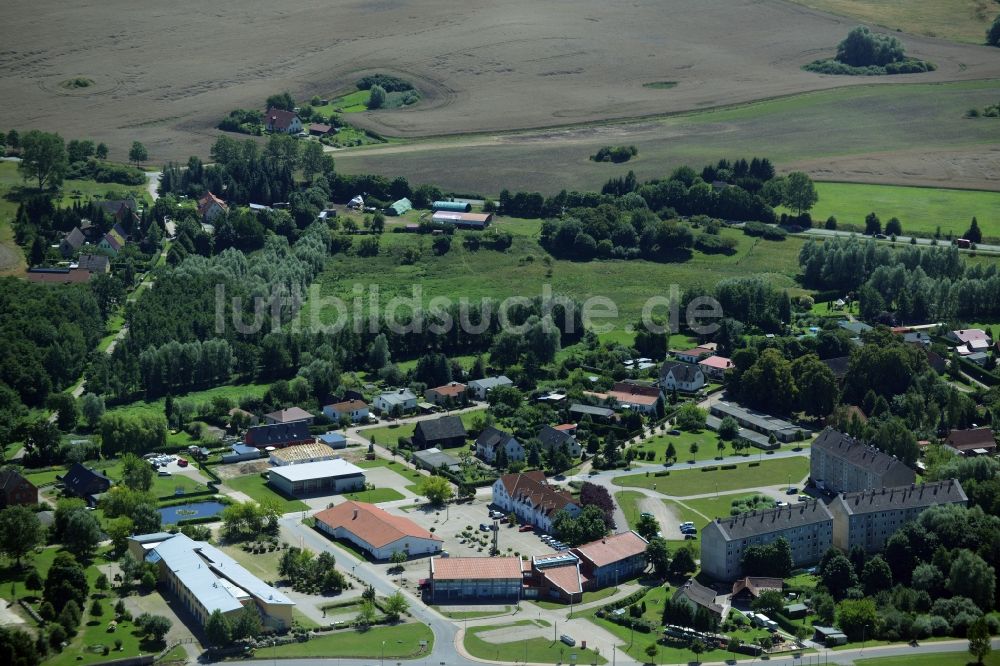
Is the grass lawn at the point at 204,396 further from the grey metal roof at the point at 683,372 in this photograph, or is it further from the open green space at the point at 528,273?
the grey metal roof at the point at 683,372

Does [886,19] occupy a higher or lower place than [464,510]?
higher

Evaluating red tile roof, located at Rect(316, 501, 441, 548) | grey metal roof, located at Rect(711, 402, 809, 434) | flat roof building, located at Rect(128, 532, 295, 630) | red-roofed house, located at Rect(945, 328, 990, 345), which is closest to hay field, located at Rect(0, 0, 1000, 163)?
red-roofed house, located at Rect(945, 328, 990, 345)

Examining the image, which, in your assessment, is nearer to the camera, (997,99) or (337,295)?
(337,295)

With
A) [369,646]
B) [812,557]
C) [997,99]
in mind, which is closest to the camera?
[369,646]

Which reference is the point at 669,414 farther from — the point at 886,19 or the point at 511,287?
the point at 886,19

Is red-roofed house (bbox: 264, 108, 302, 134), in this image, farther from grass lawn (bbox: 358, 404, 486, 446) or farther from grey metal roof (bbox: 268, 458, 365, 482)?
grey metal roof (bbox: 268, 458, 365, 482)

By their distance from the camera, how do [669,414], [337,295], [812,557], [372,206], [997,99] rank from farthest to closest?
[997,99], [372,206], [337,295], [669,414], [812,557]

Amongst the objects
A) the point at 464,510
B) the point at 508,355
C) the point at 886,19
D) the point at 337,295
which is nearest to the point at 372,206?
the point at 337,295

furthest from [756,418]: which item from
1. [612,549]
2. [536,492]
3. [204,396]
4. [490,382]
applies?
[204,396]

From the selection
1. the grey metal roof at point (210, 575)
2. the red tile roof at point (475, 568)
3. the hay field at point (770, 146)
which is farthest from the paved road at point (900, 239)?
the grey metal roof at point (210, 575)

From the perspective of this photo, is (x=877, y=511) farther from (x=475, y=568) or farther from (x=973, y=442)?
(x=475, y=568)
